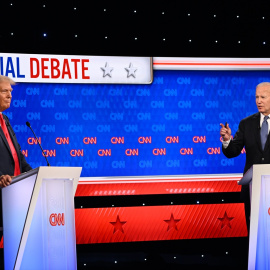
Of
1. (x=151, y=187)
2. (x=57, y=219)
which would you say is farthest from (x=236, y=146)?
(x=57, y=219)

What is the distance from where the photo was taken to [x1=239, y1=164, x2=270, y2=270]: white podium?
3.10 metres

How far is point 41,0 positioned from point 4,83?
162 cm

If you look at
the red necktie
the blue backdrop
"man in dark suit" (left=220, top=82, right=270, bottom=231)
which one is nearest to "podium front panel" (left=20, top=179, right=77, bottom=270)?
the red necktie

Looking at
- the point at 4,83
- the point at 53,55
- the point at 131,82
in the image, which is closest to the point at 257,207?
the point at 4,83

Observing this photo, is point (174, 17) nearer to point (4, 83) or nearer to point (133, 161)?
point (133, 161)

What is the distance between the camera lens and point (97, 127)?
499 cm

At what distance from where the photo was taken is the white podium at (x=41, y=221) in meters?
2.87

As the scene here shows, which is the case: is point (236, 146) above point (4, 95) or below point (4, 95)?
below

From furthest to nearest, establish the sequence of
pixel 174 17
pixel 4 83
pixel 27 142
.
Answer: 1. pixel 174 17
2. pixel 27 142
3. pixel 4 83

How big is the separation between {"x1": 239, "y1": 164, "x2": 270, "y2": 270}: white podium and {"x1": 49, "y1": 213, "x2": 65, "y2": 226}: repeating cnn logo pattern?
1172mm

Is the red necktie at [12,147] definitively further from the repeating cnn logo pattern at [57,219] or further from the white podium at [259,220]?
the white podium at [259,220]

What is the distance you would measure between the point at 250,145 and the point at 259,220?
39.7 inches

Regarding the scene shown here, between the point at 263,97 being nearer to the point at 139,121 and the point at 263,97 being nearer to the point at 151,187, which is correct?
the point at 139,121

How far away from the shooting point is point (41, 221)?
292cm
